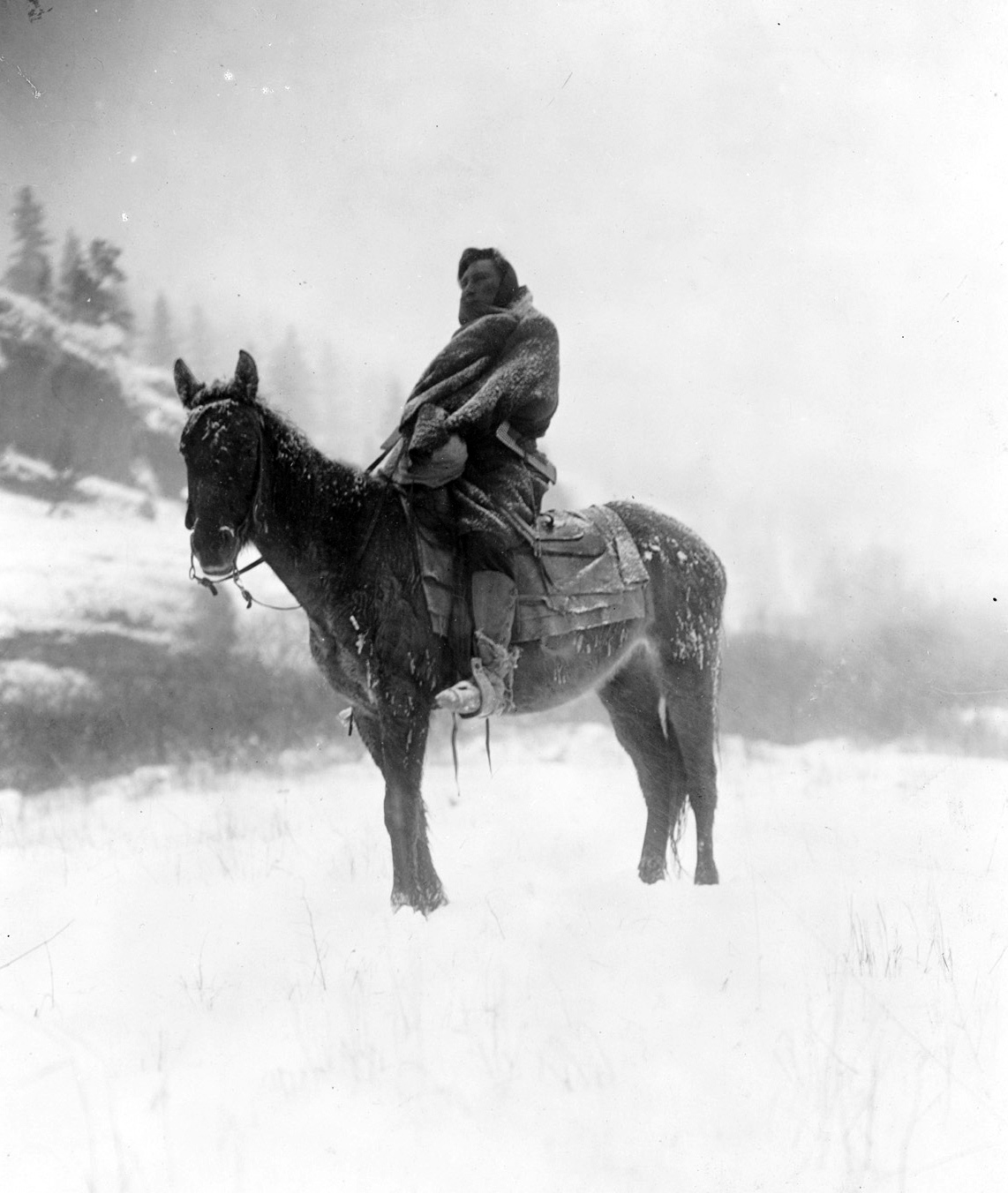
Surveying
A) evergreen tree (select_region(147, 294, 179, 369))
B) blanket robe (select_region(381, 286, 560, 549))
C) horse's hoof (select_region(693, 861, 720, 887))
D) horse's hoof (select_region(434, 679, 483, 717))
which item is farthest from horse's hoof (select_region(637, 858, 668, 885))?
evergreen tree (select_region(147, 294, 179, 369))

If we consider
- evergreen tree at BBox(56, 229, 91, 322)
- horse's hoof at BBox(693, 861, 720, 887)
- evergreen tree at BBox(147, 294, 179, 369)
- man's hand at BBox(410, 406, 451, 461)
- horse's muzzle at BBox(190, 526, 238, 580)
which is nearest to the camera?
A: horse's muzzle at BBox(190, 526, 238, 580)

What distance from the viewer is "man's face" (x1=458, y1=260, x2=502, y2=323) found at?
11.6 ft

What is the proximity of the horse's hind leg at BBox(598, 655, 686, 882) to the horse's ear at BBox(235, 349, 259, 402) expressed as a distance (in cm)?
193

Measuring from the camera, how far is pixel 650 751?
13.0 feet

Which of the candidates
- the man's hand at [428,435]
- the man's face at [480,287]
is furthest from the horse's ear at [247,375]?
the man's face at [480,287]

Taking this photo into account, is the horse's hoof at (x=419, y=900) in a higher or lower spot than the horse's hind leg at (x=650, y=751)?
lower

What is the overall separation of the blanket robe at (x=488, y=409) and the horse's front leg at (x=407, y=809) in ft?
2.45

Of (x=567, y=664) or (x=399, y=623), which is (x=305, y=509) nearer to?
(x=399, y=623)

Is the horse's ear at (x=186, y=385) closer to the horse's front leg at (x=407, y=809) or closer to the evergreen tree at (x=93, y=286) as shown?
the horse's front leg at (x=407, y=809)

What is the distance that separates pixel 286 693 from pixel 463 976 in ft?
8.95

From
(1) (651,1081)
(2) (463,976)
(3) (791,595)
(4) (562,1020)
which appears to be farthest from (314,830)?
(3) (791,595)

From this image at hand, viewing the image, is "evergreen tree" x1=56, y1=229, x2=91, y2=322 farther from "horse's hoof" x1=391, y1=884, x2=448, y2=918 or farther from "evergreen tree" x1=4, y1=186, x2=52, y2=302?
"horse's hoof" x1=391, y1=884, x2=448, y2=918

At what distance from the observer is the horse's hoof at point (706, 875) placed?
12.1ft

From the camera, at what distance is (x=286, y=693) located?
5227mm
